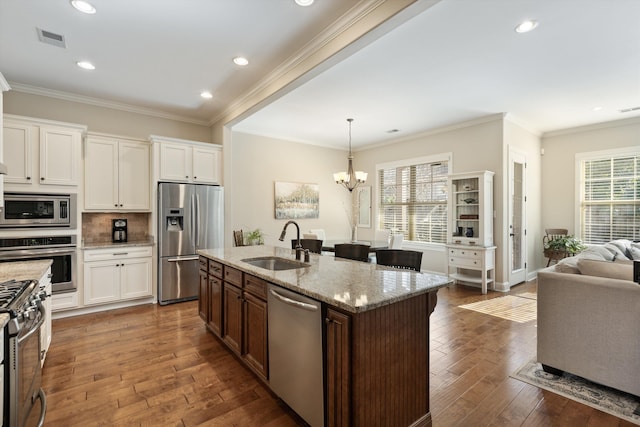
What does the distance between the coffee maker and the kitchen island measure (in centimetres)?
309

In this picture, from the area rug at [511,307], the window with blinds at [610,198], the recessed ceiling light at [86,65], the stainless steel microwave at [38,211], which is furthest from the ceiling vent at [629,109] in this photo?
the stainless steel microwave at [38,211]

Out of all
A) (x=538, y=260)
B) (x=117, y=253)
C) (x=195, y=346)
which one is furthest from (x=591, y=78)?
(x=117, y=253)

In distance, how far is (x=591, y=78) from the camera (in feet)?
12.2

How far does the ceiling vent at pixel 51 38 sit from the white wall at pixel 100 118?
157cm

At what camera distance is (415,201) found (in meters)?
6.51

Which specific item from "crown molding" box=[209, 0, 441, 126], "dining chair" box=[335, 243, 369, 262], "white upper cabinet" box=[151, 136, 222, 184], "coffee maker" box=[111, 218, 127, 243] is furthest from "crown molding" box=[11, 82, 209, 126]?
"dining chair" box=[335, 243, 369, 262]

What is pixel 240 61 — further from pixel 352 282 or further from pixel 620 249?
pixel 620 249

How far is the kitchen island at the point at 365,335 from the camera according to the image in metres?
1.52

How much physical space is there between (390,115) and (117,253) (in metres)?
4.53

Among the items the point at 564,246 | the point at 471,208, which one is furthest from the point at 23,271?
the point at 564,246

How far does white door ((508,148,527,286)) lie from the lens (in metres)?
5.25

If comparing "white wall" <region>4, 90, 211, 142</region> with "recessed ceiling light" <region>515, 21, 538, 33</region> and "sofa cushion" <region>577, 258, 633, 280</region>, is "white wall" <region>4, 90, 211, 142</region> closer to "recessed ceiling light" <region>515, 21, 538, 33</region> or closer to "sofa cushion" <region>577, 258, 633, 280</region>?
"recessed ceiling light" <region>515, 21, 538, 33</region>

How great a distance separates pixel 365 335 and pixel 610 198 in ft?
20.5

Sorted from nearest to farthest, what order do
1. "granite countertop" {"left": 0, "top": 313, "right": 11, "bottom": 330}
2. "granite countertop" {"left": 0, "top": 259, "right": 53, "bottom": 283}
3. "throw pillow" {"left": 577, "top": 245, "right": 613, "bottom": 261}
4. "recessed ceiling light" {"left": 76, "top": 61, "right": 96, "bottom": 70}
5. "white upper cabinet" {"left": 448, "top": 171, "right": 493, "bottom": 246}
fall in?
"granite countertop" {"left": 0, "top": 313, "right": 11, "bottom": 330}
"granite countertop" {"left": 0, "top": 259, "right": 53, "bottom": 283}
"throw pillow" {"left": 577, "top": 245, "right": 613, "bottom": 261}
"recessed ceiling light" {"left": 76, "top": 61, "right": 96, "bottom": 70}
"white upper cabinet" {"left": 448, "top": 171, "right": 493, "bottom": 246}
